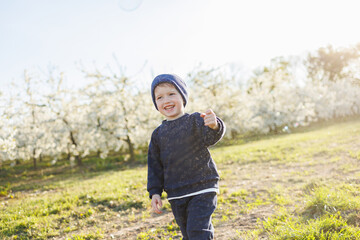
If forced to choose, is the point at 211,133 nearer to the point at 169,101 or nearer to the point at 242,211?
the point at 169,101

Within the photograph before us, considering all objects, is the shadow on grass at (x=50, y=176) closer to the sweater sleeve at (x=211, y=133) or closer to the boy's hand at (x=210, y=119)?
the sweater sleeve at (x=211, y=133)

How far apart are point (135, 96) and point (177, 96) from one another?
59.8ft

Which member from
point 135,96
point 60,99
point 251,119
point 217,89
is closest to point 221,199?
point 135,96

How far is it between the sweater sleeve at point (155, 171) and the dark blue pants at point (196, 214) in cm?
26

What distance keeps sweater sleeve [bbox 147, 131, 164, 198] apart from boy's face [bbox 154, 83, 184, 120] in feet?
1.23

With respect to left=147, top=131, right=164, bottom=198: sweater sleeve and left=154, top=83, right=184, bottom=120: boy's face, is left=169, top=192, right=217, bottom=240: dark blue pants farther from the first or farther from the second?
left=154, top=83, right=184, bottom=120: boy's face

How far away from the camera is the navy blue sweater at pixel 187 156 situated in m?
2.45

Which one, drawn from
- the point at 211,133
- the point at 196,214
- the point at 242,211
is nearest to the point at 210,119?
the point at 211,133

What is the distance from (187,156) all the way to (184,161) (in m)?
0.06

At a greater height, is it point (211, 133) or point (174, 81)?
point (174, 81)

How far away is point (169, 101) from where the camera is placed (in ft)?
8.63

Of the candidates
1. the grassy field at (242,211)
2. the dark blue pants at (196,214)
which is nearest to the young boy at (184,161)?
the dark blue pants at (196,214)

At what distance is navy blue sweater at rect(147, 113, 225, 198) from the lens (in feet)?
8.05

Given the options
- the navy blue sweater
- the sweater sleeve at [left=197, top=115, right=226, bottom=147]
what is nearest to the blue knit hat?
the navy blue sweater
